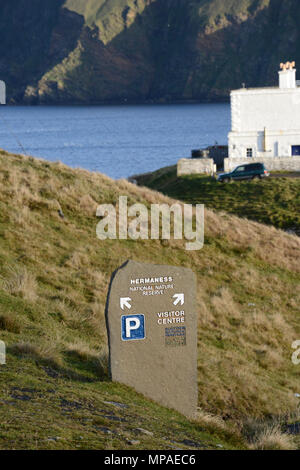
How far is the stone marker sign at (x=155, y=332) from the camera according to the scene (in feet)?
36.8

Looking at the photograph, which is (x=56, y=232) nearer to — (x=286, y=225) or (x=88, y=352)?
(x=88, y=352)

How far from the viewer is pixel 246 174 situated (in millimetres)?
56781

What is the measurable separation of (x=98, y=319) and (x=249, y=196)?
37345mm

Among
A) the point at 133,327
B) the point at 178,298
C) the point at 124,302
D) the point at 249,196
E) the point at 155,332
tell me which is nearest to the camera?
the point at 124,302

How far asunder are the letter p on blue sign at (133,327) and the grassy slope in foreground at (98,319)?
2.60ft

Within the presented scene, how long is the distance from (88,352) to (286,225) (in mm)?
32285

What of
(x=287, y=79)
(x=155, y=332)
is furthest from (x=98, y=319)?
(x=287, y=79)

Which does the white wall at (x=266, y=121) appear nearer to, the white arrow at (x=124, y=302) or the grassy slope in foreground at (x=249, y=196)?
the grassy slope in foreground at (x=249, y=196)

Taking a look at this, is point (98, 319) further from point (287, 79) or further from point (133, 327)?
point (287, 79)

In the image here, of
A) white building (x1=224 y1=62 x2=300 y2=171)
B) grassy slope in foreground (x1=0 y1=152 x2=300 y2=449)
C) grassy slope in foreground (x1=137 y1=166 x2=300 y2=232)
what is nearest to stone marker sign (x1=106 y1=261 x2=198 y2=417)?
grassy slope in foreground (x1=0 y1=152 x2=300 y2=449)

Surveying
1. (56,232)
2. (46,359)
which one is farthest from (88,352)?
(56,232)

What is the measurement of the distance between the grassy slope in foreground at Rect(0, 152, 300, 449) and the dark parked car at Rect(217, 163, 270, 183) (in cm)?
2685

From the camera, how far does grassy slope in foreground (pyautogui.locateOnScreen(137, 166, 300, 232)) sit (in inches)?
1807

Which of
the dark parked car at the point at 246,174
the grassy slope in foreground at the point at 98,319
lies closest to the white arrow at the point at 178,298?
→ the grassy slope in foreground at the point at 98,319
